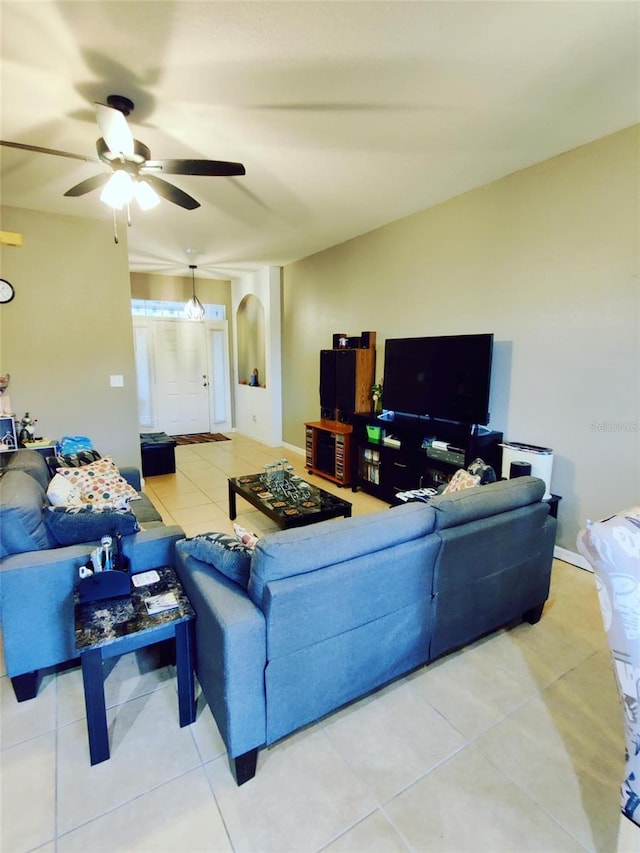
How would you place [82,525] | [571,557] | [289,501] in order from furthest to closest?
[289,501] → [571,557] → [82,525]

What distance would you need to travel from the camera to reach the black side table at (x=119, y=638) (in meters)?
1.42

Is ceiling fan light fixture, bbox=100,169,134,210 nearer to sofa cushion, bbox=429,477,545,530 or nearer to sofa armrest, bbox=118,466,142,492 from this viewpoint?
sofa armrest, bbox=118,466,142,492

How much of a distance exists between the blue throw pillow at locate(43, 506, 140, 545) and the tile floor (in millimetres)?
642

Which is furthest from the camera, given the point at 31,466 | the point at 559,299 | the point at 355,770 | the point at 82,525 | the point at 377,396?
the point at 377,396

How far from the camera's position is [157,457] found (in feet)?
16.7

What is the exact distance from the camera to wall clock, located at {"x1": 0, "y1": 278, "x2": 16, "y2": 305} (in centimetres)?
380

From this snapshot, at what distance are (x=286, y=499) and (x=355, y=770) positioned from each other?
1931mm

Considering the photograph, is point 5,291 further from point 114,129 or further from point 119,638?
point 119,638

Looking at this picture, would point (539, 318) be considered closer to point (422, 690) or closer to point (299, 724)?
point (422, 690)

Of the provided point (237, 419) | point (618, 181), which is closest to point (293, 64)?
point (618, 181)

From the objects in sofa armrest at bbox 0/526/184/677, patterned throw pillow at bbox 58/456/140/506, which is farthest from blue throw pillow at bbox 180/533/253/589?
patterned throw pillow at bbox 58/456/140/506

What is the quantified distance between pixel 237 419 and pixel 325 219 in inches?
177

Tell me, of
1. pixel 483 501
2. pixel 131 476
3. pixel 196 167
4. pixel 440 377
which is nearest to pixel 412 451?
pixel 440 377

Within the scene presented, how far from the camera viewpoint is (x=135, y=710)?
1.75m
